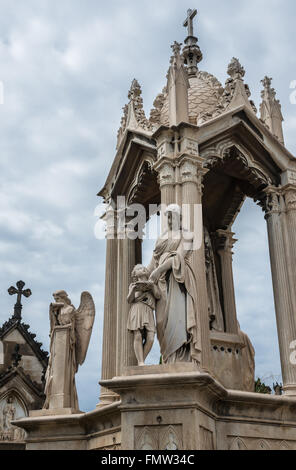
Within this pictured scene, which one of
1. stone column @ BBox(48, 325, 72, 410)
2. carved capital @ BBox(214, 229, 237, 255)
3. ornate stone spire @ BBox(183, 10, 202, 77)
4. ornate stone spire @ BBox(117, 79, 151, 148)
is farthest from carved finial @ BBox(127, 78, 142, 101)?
stone column @ BBox(48, 325, 72, 410)

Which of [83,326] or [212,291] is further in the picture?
[212,291]

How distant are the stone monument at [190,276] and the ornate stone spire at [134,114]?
3 centimetres

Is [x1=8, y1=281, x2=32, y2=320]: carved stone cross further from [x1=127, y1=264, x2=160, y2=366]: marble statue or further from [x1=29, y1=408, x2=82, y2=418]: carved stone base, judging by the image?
[x1=127, y1=264, x2=160, y2=366]: marble statue

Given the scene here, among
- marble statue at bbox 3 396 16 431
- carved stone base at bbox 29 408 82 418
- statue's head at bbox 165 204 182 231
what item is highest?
marble statue at bbox 3 396 16 431

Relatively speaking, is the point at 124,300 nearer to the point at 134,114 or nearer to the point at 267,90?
the point at 134,114

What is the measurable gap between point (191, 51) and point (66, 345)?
884 cm

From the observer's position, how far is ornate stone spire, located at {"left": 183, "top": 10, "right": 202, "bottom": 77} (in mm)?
15827

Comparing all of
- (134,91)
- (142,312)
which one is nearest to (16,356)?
A: (134,91)

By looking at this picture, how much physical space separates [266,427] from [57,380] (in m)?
3.77

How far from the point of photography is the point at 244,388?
12375mm

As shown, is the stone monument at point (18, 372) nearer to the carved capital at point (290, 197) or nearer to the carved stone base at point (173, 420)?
the carved stone base at point (173, 420)

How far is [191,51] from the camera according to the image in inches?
625

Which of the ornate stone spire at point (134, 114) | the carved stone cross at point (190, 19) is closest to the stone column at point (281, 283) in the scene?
the ornate stone spire at point (134, 114)

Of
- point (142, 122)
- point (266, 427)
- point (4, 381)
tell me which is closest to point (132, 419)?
point (266, 427)
